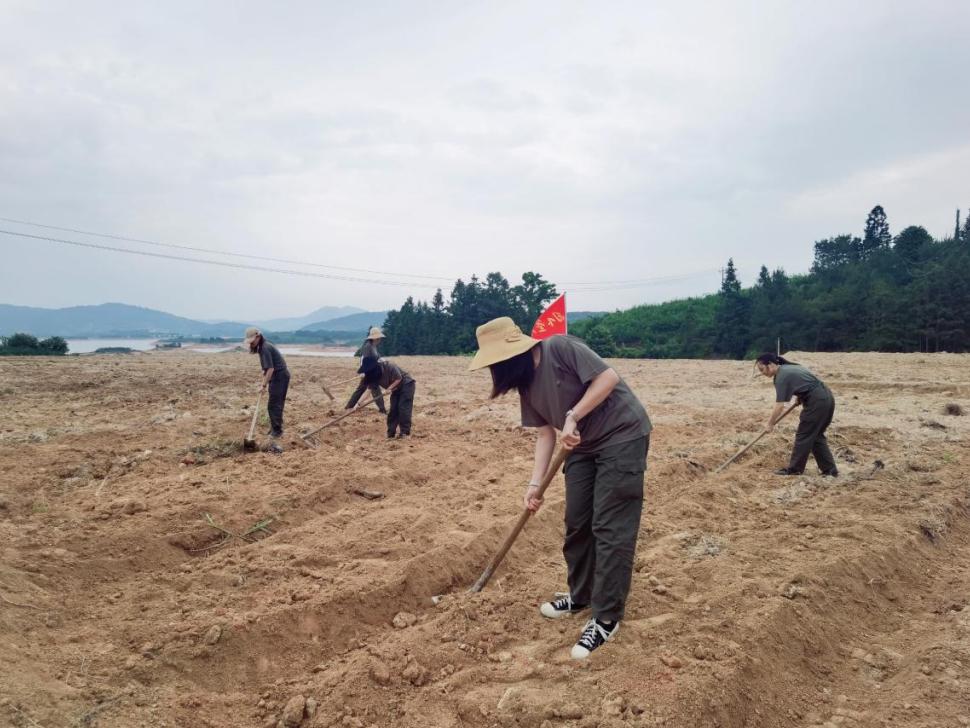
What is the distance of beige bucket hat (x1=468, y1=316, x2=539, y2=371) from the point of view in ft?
10.3

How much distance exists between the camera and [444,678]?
304cm

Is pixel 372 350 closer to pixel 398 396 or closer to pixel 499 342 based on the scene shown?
pixel 398 396

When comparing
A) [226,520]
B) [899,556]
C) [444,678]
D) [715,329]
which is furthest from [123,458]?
[715,329]

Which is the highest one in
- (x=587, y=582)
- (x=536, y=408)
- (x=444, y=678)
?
(x=536, y=408)

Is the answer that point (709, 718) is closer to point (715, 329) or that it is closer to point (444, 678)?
point (444, 678)

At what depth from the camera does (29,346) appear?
24766 mm

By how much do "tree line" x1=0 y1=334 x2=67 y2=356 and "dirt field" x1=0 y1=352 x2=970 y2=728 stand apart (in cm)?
2082

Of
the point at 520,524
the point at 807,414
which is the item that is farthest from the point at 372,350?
the point at 520,524

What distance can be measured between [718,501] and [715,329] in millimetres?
35669

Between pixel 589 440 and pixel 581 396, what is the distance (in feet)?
0.77

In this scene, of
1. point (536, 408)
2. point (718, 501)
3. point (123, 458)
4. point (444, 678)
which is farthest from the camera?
point (123, 458)

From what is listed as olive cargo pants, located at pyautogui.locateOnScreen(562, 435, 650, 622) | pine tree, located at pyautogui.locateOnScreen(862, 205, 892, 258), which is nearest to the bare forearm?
olive cargo pants, located at pyautogui.locateOnScreen(562, 435, 650, 622)

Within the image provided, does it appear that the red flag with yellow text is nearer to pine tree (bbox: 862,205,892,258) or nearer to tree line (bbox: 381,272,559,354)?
tree line (bbox: 381,272,559,354)

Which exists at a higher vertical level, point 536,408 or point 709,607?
point 536,408
